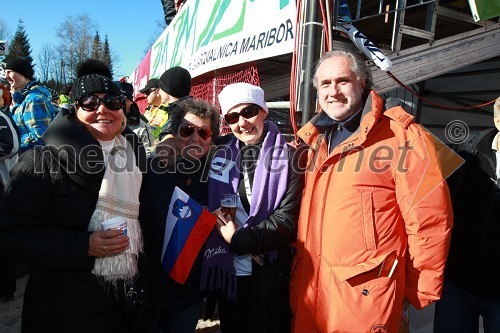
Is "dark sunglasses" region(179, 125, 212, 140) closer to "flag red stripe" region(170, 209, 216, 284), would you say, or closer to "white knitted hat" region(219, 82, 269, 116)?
"white knitted hat" region(219, 82, 269, 116)

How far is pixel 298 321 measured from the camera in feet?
6.55

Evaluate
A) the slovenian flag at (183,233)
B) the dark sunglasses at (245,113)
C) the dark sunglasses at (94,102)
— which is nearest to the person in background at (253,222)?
the dark sunglasses at (245,113)

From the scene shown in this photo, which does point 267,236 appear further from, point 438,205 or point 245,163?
point 438,205

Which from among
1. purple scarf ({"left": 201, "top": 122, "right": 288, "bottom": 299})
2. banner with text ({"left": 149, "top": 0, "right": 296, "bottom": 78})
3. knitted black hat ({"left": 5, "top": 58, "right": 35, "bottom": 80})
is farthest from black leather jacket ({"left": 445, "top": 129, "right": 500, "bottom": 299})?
knitted black hat ({"left": 5, "top": 58, "right": 35, "bottom": 80})

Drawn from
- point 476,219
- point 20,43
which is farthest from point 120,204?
point 20,43

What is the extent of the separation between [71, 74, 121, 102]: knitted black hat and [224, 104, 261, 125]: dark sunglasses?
2.27 feet

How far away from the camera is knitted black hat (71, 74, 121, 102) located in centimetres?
179

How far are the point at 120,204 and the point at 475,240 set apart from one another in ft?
6.82

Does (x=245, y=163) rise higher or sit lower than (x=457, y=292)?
higher

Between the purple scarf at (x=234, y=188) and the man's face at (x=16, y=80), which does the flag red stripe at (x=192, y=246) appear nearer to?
the purple scarf at (x=234, y=188)

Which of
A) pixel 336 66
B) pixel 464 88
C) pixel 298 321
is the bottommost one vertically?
pixel 298 321

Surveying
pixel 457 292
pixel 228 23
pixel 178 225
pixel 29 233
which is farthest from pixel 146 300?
pixel 228 23

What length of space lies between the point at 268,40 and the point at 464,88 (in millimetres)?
4288

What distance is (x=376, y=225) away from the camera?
176cm
